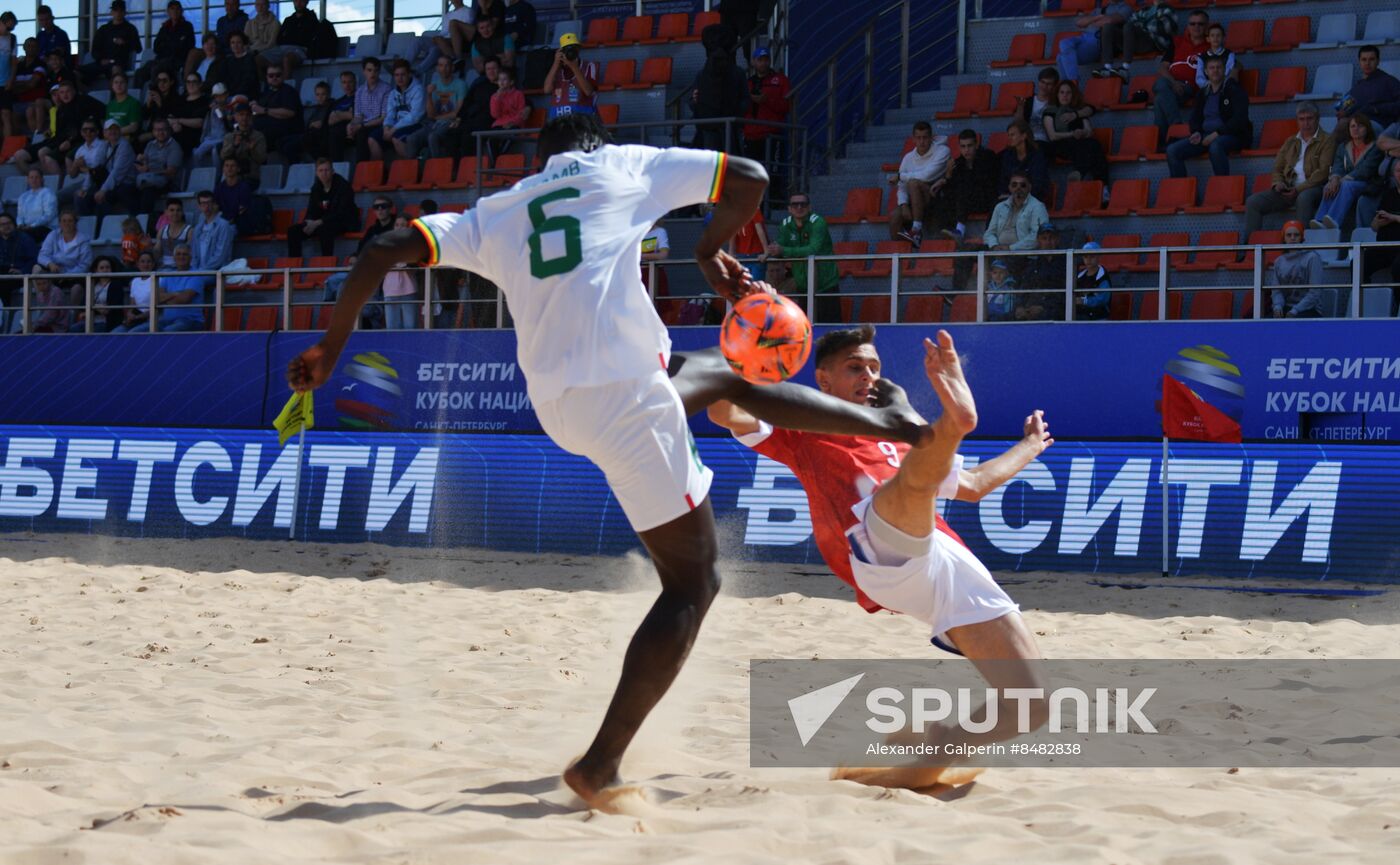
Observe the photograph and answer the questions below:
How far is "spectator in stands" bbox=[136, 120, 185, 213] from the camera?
58.9 feet

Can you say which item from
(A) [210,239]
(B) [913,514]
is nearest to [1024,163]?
(A) [210,239]

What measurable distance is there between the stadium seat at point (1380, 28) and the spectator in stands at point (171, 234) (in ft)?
39.4

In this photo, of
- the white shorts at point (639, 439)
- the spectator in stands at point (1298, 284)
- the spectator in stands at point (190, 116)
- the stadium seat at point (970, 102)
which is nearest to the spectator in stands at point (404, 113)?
the spectator in stands at point (190, 116)

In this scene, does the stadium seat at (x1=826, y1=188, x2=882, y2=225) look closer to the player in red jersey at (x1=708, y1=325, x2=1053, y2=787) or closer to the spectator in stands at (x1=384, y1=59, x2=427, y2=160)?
the spectator in stands at (x1=384, y1=59, x2=427, y2=160)

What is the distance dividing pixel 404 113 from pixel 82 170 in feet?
14.0

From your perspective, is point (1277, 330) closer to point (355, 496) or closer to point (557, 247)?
point (355, 496)

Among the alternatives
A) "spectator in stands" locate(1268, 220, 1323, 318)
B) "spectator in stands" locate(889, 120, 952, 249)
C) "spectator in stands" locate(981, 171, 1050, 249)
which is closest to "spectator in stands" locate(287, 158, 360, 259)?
"spectator in stands" locate(889, 120, 952, 249)

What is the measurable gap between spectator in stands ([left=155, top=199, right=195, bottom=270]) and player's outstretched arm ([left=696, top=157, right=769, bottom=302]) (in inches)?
514

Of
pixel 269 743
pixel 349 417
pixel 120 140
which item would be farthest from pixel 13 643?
pixel 120 140

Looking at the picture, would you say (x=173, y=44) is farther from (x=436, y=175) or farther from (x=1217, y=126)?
(x=1217, y=126)

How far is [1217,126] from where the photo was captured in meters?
13.7

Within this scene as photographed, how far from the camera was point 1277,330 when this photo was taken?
11562 mm

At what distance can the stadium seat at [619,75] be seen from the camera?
17.0 m

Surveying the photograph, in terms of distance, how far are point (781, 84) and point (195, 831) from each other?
40.4ft
